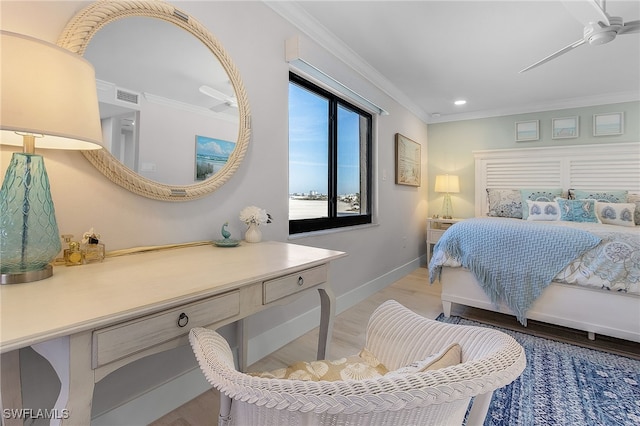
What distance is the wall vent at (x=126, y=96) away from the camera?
1.25m

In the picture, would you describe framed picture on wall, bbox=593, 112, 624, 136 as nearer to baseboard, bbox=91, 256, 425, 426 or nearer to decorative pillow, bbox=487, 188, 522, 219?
decorative pillow, bbox=487, 188, 522, 219

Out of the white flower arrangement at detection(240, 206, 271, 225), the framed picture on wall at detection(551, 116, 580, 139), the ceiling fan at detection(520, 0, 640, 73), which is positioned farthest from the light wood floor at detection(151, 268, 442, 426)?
the framed picture on wall at detection(551, 116, 580, 139)

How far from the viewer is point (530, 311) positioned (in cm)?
224

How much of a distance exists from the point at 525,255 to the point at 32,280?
2.73 m

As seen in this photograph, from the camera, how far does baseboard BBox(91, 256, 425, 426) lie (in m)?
1.26

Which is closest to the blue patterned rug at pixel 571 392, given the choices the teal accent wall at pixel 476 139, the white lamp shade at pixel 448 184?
the white lamp shade at pixel 448 184

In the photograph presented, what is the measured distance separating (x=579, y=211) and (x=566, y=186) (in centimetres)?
107

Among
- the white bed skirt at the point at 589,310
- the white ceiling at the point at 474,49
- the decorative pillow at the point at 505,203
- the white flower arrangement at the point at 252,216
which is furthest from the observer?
the decorative pillow at the point at 505,203

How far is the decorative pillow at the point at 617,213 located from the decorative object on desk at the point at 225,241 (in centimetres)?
370

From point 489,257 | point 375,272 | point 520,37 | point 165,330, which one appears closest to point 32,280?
point 165,330

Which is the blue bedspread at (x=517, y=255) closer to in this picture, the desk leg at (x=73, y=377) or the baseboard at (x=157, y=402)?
the baseboard at (x=157, y=402)

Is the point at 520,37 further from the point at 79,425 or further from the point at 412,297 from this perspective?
the point at 79,425

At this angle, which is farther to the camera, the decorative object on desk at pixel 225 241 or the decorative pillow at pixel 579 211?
the decorative pillow at pixel 579 211

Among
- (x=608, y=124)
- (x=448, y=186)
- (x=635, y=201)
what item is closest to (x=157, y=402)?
(x=448, y=186)
